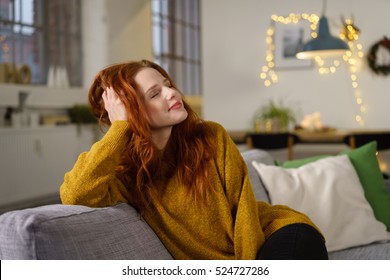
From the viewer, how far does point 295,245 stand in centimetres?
116

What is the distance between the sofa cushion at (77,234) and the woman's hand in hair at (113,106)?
0.17 m

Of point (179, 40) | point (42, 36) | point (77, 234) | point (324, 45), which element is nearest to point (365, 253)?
point (77, 234)

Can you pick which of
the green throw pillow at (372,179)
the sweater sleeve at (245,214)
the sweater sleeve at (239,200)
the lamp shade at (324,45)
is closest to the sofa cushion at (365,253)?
the green throw pillow at (372,179)

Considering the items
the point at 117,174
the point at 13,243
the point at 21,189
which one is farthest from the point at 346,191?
the point at 21,189

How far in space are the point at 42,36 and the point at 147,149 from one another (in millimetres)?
4556

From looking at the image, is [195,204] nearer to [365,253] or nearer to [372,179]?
[365,253]

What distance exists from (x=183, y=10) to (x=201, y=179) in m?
7.27

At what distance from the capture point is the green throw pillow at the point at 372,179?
2031mm

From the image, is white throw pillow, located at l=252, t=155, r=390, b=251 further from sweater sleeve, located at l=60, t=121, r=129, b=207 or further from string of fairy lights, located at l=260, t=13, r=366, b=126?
string of fairy lights, located at l=260, t=13, r=366, b=126

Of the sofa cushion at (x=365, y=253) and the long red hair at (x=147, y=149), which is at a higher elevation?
the long red hair at (x=147, y=149)

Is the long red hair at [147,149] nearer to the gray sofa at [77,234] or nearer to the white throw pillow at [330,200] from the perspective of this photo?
the gray sofa at [77,234]

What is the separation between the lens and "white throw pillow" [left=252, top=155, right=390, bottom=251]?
1.89m

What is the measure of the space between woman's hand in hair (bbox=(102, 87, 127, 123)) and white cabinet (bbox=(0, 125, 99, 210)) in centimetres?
354

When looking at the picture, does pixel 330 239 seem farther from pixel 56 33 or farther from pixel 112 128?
pixel 56 33
